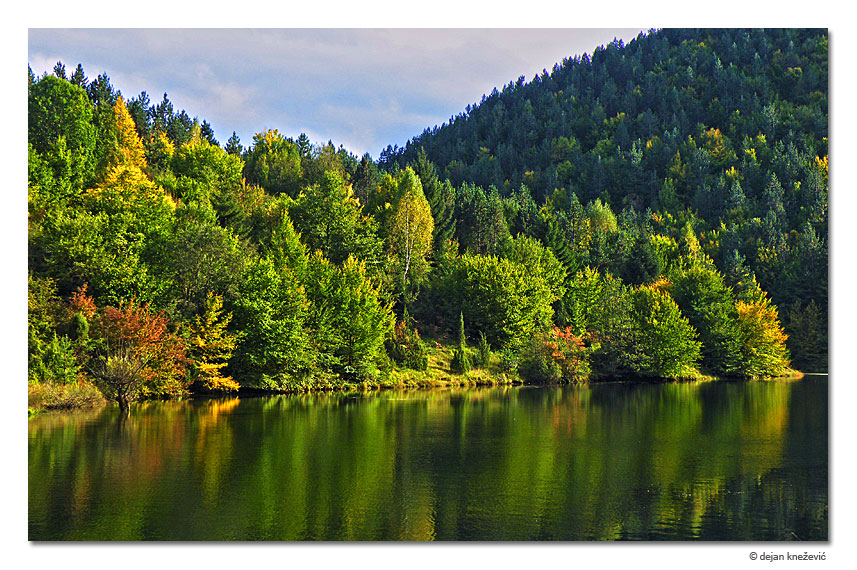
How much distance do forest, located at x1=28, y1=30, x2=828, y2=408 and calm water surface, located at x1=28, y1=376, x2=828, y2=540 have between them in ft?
35.5

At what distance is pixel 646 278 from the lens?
99.2 meters

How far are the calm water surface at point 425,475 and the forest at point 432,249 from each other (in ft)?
35.5

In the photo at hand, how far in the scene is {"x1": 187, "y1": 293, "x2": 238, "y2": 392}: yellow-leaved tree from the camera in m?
51.6

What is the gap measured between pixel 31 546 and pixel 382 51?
52.8 feet

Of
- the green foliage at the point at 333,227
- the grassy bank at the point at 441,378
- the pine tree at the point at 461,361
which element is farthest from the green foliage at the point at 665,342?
the green foliage at the point at 333,227

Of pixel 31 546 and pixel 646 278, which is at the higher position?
pixel 646 278

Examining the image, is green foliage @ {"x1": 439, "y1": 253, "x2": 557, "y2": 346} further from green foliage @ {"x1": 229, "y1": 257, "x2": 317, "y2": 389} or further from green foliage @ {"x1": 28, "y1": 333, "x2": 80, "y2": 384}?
green foliage @ {"x1": 28, "y1": 333, "x2": 80, "y2": 384}

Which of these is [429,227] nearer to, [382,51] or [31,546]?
[382,51]

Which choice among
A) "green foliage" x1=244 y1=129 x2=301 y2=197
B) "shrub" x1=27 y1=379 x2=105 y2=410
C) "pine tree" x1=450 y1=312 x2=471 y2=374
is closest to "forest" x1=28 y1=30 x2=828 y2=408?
"shrub" x1=27 y1=379 x2=105 y2=410

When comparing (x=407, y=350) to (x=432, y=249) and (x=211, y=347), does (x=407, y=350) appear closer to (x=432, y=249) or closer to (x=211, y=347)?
(x=211, y=347)

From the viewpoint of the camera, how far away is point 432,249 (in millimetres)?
89688

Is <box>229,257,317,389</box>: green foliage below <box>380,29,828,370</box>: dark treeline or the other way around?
below

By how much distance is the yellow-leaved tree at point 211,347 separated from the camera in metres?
51.6
